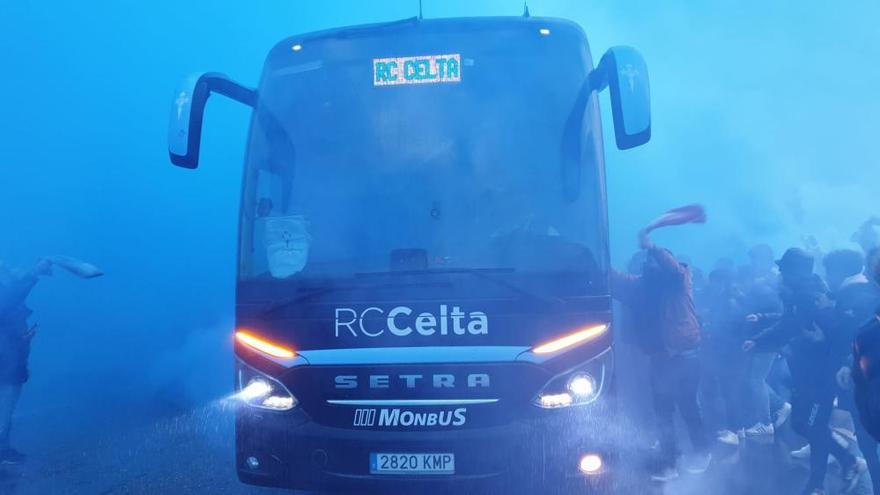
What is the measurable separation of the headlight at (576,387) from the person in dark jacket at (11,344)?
17.1ft

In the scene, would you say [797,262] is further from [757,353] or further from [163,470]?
[163,470]

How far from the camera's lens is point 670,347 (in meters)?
5.22

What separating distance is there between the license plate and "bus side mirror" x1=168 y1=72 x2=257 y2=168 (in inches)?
74.0

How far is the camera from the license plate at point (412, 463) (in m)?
3.26

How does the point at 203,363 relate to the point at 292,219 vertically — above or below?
below

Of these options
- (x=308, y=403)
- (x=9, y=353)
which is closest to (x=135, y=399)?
(x=9, y=353)

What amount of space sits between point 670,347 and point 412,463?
2721mm

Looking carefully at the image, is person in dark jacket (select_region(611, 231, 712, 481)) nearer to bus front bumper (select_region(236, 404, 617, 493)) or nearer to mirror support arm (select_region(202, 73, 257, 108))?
bus front bumper (select_region(236, 404, 617, 493))

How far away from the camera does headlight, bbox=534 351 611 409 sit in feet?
10.8

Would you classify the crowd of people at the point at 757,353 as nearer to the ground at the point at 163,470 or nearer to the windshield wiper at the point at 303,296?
the ground at the point at 163,470

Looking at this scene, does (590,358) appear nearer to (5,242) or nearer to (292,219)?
(292,219)

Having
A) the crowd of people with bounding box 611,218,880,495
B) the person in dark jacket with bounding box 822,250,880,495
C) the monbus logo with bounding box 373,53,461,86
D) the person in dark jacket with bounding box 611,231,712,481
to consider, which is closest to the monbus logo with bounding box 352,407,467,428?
the monbus logo with bounding box 373,53,461,86

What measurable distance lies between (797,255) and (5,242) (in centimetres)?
1452

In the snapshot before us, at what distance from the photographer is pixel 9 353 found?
6180mm
